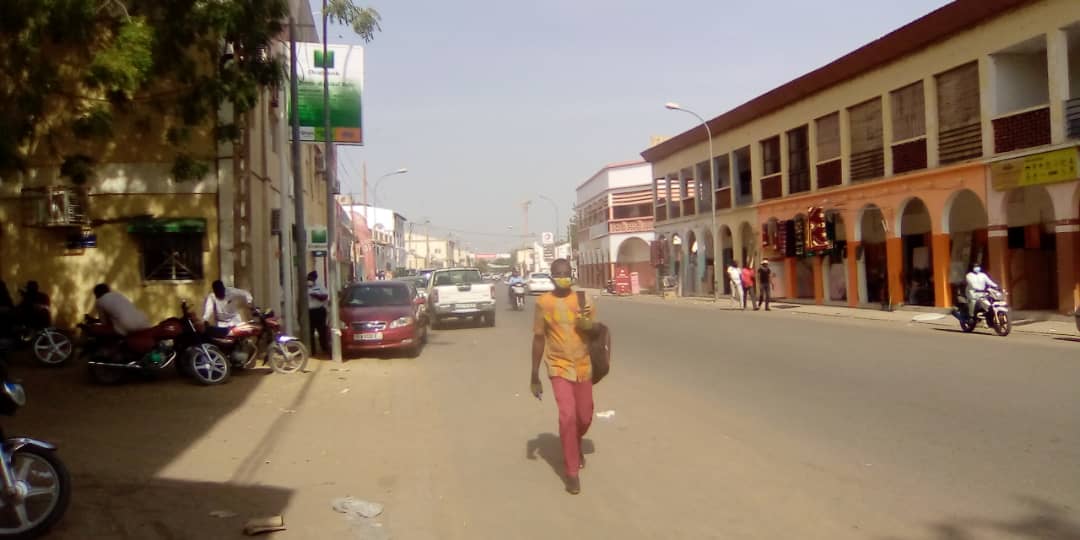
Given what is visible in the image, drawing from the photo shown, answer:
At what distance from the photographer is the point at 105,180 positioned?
51.1ft

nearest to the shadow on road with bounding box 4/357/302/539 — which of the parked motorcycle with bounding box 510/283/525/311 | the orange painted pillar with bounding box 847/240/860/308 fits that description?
the parked motorcycle with bounding box 510/283/525/311

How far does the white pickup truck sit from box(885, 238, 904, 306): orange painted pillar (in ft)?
40.8

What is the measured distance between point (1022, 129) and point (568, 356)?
1843 cm

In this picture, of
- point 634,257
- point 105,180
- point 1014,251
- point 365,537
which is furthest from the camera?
point 634,257

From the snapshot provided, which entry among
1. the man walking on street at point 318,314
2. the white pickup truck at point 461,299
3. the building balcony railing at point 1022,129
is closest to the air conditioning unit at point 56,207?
the man walking on street at point 318,314

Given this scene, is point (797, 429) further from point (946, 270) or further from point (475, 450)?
point (946, 270)

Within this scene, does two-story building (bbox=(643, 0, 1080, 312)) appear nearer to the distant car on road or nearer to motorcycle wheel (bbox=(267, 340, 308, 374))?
the distant car on road

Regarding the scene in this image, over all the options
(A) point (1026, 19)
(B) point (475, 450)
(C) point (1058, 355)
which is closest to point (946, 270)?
(A) point (1026, 19)

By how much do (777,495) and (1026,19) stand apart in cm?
1884

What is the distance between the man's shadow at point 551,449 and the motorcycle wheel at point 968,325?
13182 millimetres

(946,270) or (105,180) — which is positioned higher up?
(105,180)

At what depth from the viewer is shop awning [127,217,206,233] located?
15570 millimetres

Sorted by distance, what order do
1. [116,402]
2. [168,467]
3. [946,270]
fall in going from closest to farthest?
[168,467] → [116,402] → [946,270]

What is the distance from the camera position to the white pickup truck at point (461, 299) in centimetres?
2320
